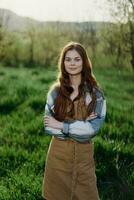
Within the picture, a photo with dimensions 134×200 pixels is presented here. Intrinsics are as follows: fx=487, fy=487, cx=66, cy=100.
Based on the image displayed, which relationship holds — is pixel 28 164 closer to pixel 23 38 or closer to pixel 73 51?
pixel 73 51

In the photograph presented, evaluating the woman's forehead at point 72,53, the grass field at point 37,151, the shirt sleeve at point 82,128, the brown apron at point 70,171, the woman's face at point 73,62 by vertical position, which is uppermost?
the woman's forehead at point 72,53

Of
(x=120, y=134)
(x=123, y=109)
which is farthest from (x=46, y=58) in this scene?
(x=120, y=134)

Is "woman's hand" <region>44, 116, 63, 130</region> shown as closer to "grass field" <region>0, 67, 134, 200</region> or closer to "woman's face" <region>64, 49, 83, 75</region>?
"woman's face" <region>64, 49, 83, 75</region>

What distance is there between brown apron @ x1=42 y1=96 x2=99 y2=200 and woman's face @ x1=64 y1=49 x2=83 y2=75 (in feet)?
0.93

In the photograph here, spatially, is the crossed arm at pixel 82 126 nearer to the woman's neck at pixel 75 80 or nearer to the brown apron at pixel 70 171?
the brown apron at pixel 70 171

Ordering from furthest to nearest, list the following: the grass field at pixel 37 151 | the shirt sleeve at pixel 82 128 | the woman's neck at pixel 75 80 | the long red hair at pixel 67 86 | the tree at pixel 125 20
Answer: the tree at pixel 125 20 < the grass field at pixel 37 151 < the woman's neck at pixel 75 80 < the long red hair at pixel 67 86 < the shirt sleeve at pixel 82 128

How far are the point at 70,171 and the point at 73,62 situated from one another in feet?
3.13

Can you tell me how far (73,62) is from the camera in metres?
4.30

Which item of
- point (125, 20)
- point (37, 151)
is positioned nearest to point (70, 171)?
point (37, 151)

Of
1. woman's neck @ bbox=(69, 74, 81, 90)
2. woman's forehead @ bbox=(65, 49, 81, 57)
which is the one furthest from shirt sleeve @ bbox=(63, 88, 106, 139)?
woman's forehead @ bbox=(65, 49, 81, 57)

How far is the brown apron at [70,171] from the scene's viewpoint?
414 cm

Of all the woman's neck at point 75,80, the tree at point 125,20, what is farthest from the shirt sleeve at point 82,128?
the tree at point 125,20

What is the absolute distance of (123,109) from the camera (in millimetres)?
10195

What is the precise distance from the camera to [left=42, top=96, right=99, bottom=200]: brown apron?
4141mm
